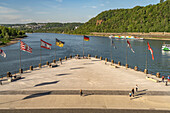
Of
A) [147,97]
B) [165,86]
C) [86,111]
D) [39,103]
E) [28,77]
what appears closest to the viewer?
[86,111]

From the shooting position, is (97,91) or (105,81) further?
(105,81)

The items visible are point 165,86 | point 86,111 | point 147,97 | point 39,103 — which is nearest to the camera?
point 86,111

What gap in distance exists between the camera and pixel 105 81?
3262cm

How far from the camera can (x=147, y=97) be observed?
2588 centimetres

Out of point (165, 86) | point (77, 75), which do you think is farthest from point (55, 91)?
point (165, 86)

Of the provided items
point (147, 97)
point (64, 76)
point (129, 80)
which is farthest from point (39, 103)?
point (129, 80)

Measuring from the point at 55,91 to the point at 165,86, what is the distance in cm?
2084

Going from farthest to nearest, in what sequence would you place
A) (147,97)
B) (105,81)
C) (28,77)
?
(28,77) < (105,81) < (147,97)

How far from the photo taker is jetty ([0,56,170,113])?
867 inches

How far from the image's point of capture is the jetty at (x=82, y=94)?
22016 mm

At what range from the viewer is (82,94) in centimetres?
2627

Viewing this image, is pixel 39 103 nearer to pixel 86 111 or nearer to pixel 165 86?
pixel 86 111

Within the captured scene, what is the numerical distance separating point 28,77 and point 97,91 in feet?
55.0

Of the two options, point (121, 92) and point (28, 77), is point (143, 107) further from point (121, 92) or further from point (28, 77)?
point (28, 77)
